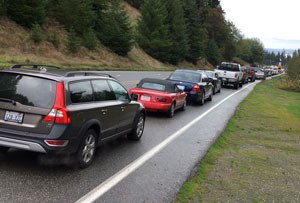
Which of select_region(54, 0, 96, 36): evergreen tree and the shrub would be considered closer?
the shrub

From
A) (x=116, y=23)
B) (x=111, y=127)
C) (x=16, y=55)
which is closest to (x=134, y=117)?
(x=111, y=127)

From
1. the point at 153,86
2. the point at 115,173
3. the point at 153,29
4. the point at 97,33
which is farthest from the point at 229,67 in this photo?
the point at 115,173

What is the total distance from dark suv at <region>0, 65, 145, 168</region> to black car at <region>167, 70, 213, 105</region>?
39.0 ft

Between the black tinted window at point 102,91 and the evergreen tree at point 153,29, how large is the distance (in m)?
52.2

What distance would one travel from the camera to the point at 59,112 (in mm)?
6398

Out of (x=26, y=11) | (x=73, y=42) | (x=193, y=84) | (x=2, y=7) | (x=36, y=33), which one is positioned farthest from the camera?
(x=73, y=42)

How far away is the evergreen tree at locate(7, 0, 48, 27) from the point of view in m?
33.2

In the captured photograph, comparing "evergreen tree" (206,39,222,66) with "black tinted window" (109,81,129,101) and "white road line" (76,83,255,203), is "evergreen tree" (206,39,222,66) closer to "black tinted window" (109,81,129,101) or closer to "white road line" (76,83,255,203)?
"white road line" (76,83,255,203)

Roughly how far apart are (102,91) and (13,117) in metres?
1.94

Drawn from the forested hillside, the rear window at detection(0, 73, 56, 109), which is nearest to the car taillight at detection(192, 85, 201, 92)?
→ the rear window at detection(0, 73, 56, 109)

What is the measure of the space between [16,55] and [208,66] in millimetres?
64575

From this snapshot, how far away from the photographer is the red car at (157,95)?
14164 mm

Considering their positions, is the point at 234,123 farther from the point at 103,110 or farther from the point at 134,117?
the point at 103,110

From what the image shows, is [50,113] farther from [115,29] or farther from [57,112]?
[115,29]
